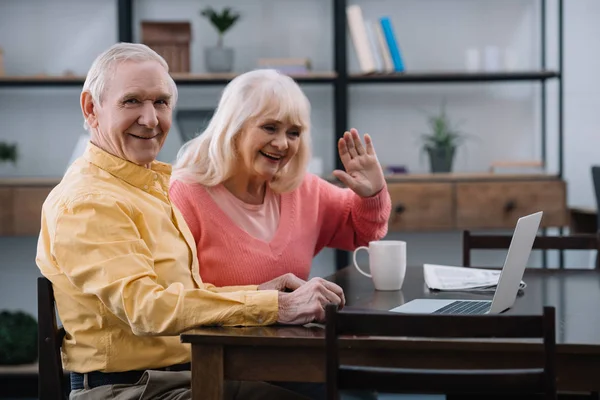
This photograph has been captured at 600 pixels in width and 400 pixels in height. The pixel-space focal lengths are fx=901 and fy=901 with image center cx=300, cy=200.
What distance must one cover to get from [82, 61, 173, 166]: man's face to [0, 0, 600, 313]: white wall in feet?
8.54

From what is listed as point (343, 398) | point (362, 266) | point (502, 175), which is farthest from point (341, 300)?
point (502, 175)

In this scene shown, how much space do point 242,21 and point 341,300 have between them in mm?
2888

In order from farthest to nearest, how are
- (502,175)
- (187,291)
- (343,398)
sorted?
1. (502,175)
2. (343,398)
3. (187,291)

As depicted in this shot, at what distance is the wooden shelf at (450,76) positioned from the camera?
4113 millimetres

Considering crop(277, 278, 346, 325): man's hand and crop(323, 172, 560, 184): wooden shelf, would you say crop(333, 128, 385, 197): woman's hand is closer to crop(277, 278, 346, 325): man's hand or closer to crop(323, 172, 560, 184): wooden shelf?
crop(277, 278, 346, 325): man's hand

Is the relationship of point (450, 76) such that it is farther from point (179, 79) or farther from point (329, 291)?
point (329, 291)

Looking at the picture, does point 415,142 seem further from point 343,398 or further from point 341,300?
point 341,300

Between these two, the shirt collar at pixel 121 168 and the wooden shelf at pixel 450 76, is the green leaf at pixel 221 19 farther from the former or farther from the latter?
the shirt collar at pixel 121 168

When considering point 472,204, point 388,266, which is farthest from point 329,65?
point 388,266

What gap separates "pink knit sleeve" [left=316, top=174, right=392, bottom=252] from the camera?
2463mm

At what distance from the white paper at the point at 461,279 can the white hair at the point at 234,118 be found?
0.50 m

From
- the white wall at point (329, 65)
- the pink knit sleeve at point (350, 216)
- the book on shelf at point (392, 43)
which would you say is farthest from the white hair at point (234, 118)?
the white wall at point (329, 65)

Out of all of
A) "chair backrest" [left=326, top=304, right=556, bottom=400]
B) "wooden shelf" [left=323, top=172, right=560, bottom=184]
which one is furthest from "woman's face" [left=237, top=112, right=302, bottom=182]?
"wooden shelf" [left=323, top=172, right=560, bottom=184]

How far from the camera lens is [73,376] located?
1750 millimetres
